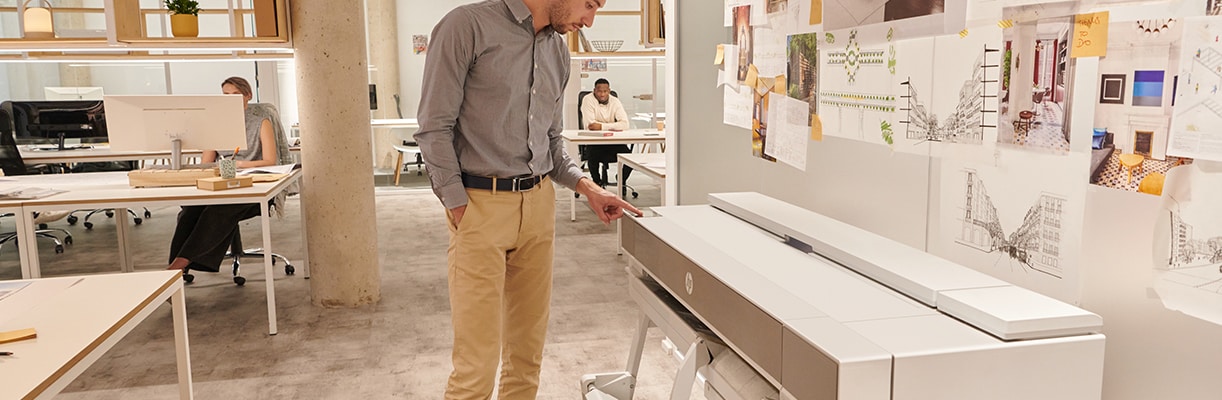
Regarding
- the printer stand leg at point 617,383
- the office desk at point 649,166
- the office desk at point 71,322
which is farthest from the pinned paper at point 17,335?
the office desk at point 649,166

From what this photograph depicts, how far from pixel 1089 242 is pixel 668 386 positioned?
2118 millimetres

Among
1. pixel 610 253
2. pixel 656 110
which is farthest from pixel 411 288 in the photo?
pixel 656 110

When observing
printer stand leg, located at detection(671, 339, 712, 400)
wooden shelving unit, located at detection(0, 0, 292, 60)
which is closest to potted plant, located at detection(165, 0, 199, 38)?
wooden shelving unit, located at detection(0, 0, 292, 60)

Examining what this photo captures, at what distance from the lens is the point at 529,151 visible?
243 cm

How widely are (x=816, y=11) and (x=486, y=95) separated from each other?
905mm

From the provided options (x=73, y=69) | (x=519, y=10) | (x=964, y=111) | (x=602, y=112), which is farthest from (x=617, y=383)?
(x=73, y=69)

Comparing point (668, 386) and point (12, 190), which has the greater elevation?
point (12, 190)

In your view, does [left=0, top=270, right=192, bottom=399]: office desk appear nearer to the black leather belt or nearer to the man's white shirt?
the black leather belt

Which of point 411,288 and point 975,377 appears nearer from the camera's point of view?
point 975,377

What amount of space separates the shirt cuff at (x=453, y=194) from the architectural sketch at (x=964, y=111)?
112cm

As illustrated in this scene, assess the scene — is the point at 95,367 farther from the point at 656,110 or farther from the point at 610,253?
the point at 656,110

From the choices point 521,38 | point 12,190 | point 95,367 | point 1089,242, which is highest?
point 521,38

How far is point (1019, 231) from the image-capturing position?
1.63 meters

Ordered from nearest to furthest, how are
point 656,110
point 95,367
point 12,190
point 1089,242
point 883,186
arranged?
point 1089,242 < point 883,186 < point 95,367 < point 12,190 < point 656,110
